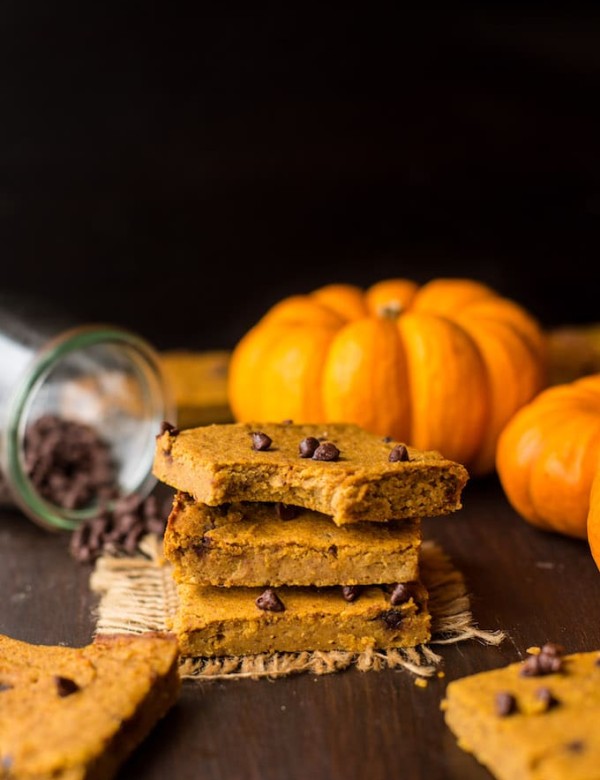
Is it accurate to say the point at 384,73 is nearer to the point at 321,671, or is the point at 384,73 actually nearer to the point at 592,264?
the point at 592,264

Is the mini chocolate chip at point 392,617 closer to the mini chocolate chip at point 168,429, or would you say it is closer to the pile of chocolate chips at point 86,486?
the mini chocolate chip at point 168,429

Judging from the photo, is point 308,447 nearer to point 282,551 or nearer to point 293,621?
point 282,551

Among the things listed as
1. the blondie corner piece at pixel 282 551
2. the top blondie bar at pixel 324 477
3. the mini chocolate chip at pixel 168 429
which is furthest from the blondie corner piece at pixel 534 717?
the mini chocolate chip at pixel 168 429

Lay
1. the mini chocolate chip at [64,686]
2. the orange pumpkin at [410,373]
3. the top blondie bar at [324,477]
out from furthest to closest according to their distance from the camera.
Result: the orange pumpkin at [410,373] < the top blondie bar at [324,477] < the mini chocolate chip at [64,686]

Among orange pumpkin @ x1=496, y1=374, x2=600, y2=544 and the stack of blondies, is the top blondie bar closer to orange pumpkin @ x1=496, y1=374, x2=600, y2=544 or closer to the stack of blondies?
the stack of blondies

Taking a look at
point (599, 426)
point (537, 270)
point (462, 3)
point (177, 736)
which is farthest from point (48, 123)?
point (177, 736)

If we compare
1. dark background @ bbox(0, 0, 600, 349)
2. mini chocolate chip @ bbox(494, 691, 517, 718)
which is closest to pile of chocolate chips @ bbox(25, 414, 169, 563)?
dark background @ bbox(0, 0, 600, 349)
